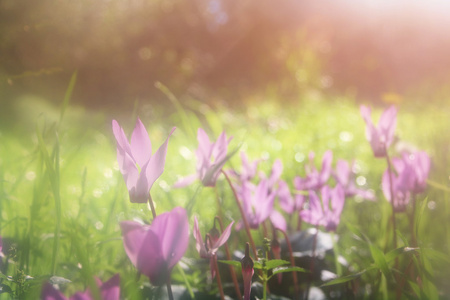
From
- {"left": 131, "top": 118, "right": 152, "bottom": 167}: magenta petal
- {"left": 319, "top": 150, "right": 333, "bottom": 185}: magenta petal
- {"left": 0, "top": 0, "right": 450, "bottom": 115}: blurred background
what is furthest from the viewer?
{"left": 0, "top": 0, "right": 450, "bottom": 115}: blurred background

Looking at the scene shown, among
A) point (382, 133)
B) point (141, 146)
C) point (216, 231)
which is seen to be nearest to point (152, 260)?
point (141, 146)

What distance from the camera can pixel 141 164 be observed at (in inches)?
17.7

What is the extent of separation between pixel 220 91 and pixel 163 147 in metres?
6.18

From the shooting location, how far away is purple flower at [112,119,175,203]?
0.43 meters

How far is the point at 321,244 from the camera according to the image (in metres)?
0.88

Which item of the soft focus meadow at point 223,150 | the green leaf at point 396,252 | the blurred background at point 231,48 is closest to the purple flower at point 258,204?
the soft focus meadow at point 223,150

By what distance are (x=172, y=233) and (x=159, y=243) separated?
14mm

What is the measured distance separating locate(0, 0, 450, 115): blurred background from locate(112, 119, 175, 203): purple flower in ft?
9.27

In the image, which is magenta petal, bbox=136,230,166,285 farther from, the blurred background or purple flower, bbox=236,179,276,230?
the blurred background

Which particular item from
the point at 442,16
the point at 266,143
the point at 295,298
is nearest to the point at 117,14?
the point at 266,143

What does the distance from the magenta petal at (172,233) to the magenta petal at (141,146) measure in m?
0.09

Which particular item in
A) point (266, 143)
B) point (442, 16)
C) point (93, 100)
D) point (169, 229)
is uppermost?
point (442, 16)

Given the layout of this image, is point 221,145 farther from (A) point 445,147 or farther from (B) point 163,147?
(A) point 445,147

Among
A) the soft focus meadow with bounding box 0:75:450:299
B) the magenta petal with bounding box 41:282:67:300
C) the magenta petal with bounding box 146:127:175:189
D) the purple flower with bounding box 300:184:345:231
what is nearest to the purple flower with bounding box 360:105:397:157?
the soft focus meadow with bounding box 0:75:450:299
